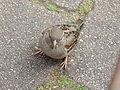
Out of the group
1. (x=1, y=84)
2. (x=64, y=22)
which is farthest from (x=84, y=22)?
(x=1, y=84)

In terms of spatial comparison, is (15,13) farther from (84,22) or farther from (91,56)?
(91,56)

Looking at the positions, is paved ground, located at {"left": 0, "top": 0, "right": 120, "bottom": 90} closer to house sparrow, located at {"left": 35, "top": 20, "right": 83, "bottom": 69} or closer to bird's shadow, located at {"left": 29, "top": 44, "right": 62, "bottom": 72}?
bird's shadow, located at {"left": 29, "top": 44, "right": 62, "bottom": 72}

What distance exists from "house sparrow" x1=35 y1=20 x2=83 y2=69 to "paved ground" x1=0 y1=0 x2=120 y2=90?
14cm

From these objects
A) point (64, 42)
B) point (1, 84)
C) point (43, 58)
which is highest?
point (64, 42)

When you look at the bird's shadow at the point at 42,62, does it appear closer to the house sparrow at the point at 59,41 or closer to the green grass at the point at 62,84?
the house sparrow at the point at 59,41

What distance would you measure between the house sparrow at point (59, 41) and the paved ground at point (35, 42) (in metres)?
0.14

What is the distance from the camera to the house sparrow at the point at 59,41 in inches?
103

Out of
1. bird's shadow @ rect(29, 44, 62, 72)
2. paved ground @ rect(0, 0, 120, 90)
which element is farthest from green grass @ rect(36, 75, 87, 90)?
bird's shadow @ rect(29, 44, 62, 72)

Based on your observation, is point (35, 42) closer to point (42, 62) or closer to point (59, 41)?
point (42, 62)

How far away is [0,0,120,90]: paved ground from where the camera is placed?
2.67m

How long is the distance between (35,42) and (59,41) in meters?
0.40

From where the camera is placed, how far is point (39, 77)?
8.71ft

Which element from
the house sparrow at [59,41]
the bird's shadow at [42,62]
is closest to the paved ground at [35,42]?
the bird's shadow at [42,62]

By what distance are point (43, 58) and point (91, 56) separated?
0.47 metres
